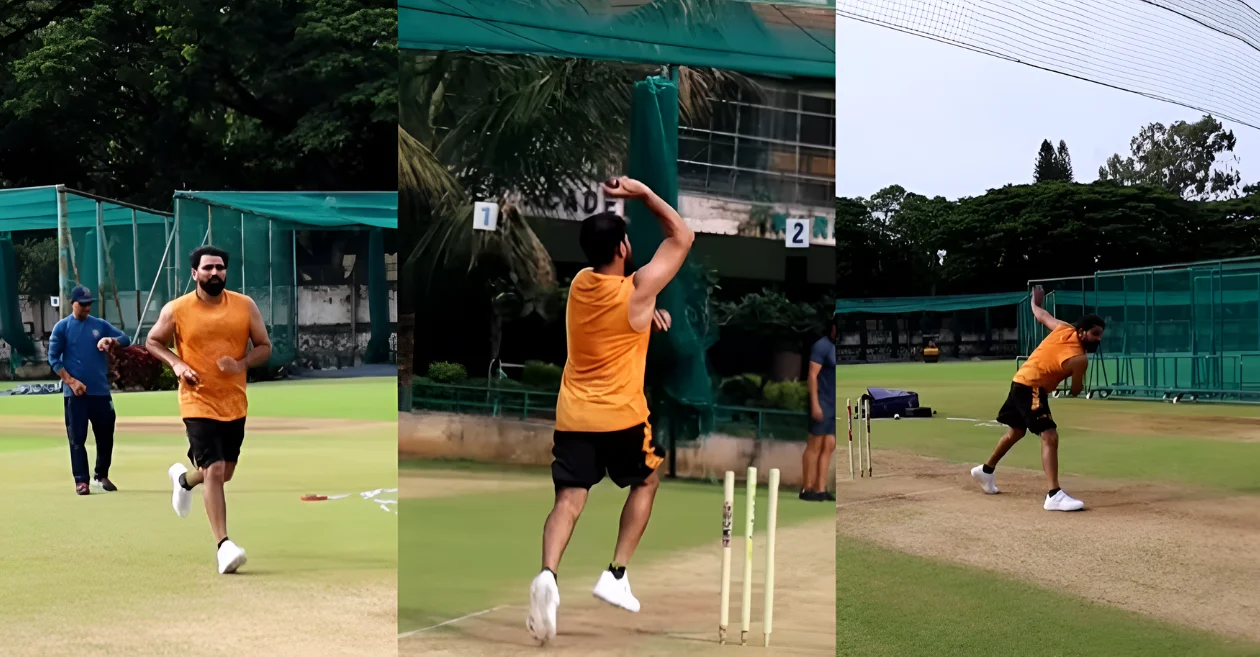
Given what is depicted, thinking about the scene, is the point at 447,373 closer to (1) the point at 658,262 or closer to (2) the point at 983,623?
(1) the point at 658,262

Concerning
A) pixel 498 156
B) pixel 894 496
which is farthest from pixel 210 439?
pixel 894 496

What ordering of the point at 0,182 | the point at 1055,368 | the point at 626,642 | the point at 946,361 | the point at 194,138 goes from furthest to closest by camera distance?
1. the point at 194,138
2. the point at 0,182
3. the point at 946,361
4. the point at 1055,368
5. the point at 626,642

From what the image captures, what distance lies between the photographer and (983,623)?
550 cm

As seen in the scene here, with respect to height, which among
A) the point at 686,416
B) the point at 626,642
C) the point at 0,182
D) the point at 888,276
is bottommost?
the point at 626,642

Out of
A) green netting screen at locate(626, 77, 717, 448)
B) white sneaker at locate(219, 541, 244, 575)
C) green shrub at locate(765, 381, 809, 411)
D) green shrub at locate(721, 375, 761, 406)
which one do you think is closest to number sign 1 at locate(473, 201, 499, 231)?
green netting screen at locate(626, 77, 717, 448)

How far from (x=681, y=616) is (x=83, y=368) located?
428cm

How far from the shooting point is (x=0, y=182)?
7621mm

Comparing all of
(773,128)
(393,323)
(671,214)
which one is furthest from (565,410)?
(393,323)

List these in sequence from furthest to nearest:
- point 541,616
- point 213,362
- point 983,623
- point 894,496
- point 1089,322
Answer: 1. point 894,496
2. point 1089,322
3. point 213,362
4. point 983,623
5. point 541,616

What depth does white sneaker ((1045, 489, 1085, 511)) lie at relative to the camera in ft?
20.8

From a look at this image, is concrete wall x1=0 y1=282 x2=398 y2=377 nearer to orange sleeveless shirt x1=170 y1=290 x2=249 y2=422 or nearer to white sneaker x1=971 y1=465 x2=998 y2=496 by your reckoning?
orange sleeveless shirt x1=170 y1=290 x2=249 y2=422

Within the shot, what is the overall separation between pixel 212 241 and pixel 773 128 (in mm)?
4108

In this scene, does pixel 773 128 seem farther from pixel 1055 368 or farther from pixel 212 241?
pixel 212 241

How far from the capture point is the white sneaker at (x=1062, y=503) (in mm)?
6336
